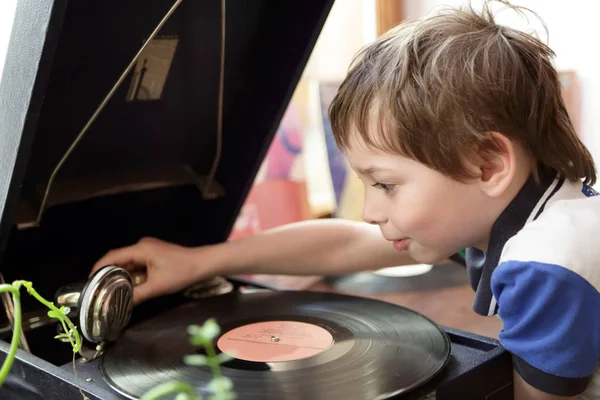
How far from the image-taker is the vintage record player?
849 millimetres

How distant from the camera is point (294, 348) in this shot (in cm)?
96

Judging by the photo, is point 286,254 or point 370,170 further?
point 286,254

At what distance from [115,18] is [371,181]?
0.41 m

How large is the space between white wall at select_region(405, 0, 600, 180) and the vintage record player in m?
1.06

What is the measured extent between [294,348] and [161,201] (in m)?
0.45

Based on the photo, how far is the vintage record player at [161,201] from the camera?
85 centimetres

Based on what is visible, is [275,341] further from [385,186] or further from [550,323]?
[550,323]

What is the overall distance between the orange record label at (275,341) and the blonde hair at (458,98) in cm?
27

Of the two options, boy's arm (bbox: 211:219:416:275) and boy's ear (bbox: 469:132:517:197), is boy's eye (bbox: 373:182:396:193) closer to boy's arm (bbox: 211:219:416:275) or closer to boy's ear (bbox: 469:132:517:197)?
boy's ear (bbox: 469:132:517:197)

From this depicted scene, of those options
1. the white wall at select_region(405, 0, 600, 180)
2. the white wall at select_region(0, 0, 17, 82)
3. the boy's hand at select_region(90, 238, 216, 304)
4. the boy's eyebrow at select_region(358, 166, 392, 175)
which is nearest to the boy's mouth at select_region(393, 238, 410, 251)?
the boy's eyebrow at select_region(358, 166, 392, 175)

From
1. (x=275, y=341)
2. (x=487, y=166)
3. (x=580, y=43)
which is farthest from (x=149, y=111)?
(x=580, y=43)

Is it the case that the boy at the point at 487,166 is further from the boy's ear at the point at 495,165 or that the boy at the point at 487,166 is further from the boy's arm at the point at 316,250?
the boy's arm at the point at 316,250

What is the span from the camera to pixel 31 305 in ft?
3.60

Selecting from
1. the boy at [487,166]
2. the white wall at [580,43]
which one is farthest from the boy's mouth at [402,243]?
the white wall at [580,43]
